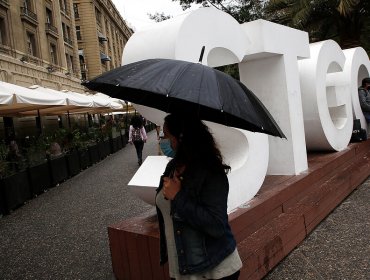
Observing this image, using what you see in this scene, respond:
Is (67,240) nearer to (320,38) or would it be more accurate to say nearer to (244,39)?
(244,39)

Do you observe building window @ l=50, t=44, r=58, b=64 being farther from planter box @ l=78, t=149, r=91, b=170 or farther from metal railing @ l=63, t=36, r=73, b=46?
planter box @ l=78, t=149, r=91, b=170

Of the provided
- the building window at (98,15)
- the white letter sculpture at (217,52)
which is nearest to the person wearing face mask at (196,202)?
the white letter sculpture at (217,52)

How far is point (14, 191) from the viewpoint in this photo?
26.8 ft

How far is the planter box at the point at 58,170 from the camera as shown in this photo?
1045 centimetres

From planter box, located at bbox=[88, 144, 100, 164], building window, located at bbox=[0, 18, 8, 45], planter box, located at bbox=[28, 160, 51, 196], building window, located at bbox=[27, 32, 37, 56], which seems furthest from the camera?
building window, located at bbox=[27, 32, 37, 56]

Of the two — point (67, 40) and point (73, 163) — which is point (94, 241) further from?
point (67, 40)

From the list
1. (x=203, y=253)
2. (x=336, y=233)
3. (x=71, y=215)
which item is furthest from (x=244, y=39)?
(x=71, y=215)

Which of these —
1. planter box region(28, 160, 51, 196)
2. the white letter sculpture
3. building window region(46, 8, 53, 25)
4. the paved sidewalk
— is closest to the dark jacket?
the white letter sculpture

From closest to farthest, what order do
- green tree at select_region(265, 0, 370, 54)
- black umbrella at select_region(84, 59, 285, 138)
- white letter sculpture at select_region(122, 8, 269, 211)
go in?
black umbrella at select_region(84, 59, 285, 138), white letter sculpture at select_region(122, 8, 269, 211), green tree at select_region(265, 0, 370, 54)

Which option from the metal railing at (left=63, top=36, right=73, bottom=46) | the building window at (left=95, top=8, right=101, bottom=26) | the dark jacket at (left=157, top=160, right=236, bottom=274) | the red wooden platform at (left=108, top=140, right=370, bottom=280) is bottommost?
the red wooden platform at (left=108, top=140, right=370, bottom=280)

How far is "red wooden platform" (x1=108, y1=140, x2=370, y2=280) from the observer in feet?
11.3

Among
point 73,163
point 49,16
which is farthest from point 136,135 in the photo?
point 49,16

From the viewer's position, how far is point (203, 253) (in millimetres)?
2104

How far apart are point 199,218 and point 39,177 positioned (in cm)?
838
